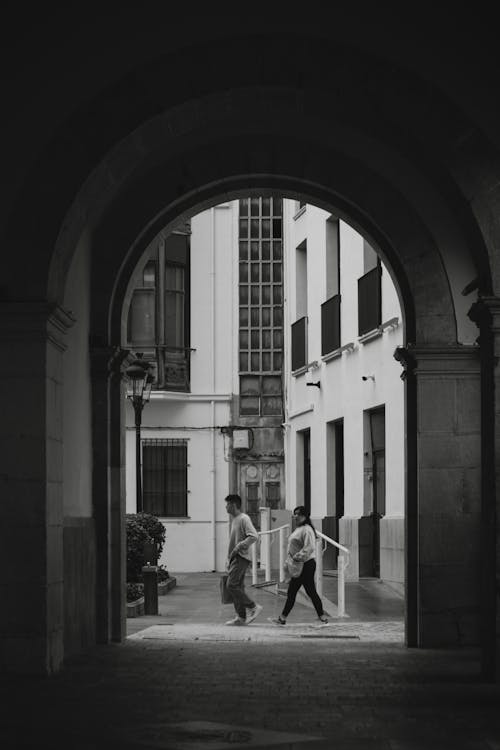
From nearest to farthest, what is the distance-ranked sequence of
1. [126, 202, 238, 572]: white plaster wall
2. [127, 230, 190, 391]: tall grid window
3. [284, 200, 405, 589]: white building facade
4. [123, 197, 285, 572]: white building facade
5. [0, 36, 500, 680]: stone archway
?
1. [0, 36, 500, 680]: stone archway
2. [284, 200, 405, 589]: white building facade
3. [127, 230, 190, 391]: tall grid window
4. [123, 197, 285, 572]: white building facade
5. [126, 202, 238, 572]: white plaster wall

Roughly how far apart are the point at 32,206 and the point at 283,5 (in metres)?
2.58

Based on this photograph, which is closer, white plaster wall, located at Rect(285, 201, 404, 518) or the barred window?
white plaster wall, located at Rect(285, 201, 404, 518)

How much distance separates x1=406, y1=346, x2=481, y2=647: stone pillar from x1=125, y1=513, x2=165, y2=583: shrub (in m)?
7.53

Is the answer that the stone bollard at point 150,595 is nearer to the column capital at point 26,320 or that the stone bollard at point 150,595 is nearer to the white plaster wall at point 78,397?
the white plaster wall at point 78,397

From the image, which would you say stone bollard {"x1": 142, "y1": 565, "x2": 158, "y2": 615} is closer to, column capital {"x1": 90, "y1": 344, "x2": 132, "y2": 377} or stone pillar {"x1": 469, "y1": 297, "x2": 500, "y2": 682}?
column capital {"x1": 90, "y1": 344, "x2": 132, "y2": 377}

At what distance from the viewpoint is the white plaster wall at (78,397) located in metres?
13.5

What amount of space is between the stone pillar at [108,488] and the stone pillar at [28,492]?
3.21 m

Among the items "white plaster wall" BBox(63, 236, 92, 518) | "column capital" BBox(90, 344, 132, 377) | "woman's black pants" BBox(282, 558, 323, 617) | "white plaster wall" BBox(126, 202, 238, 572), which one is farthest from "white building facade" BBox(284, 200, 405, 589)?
"white plaster wall" BBox(63, 236, 92, 518)

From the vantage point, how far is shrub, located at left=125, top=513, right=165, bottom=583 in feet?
70.1

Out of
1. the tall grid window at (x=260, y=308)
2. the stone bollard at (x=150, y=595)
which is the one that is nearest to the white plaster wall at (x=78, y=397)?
the stone bollard at (x=150, y=595)

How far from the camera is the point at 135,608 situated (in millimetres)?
19734

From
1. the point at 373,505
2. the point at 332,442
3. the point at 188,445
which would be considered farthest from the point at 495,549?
the point at 188,445

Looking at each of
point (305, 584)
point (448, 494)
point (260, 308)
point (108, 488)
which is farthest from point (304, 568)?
point (260, 308)

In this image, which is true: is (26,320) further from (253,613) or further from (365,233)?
(253,613)
